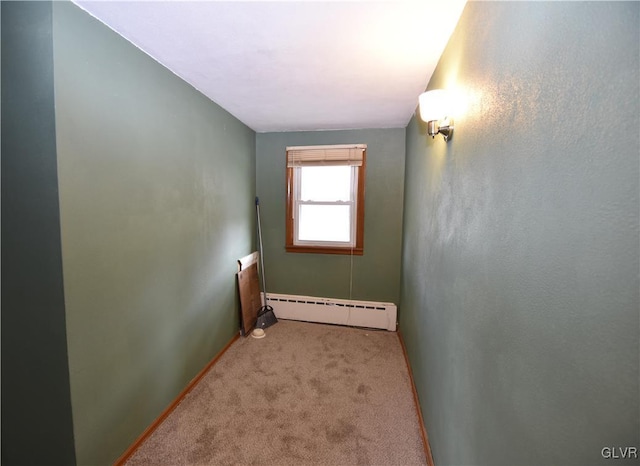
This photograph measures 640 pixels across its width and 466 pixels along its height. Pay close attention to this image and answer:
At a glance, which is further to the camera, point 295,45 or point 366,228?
point 366,228

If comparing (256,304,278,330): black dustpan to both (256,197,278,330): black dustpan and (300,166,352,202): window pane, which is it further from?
(300,166,352,202): window pane

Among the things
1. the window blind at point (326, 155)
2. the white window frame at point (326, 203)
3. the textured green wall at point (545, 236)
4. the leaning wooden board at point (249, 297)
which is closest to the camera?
the textured green wall at point (545, 236)

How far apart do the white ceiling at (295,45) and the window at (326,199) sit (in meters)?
0.79

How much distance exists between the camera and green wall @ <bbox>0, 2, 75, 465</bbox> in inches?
45.8

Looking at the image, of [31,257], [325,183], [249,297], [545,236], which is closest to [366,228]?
[325,183]

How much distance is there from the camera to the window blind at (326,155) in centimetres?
314

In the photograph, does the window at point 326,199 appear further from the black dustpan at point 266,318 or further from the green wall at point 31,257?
the green wall at point 31,257

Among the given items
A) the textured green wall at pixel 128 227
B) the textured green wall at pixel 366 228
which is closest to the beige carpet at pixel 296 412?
the textured green wall at pixel 128 227

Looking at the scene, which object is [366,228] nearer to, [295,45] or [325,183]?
[325,183]

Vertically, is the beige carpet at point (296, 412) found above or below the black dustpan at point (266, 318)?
below

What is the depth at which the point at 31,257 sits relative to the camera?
4.03ft

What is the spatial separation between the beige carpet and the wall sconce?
1.90m

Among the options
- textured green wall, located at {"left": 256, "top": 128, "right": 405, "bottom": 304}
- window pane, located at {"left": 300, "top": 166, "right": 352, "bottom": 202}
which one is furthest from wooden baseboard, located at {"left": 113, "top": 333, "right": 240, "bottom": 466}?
window pane, located at {"left": 300, "top": 166, "right": 352, "bottom": 202}

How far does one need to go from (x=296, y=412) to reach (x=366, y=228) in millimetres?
2018
